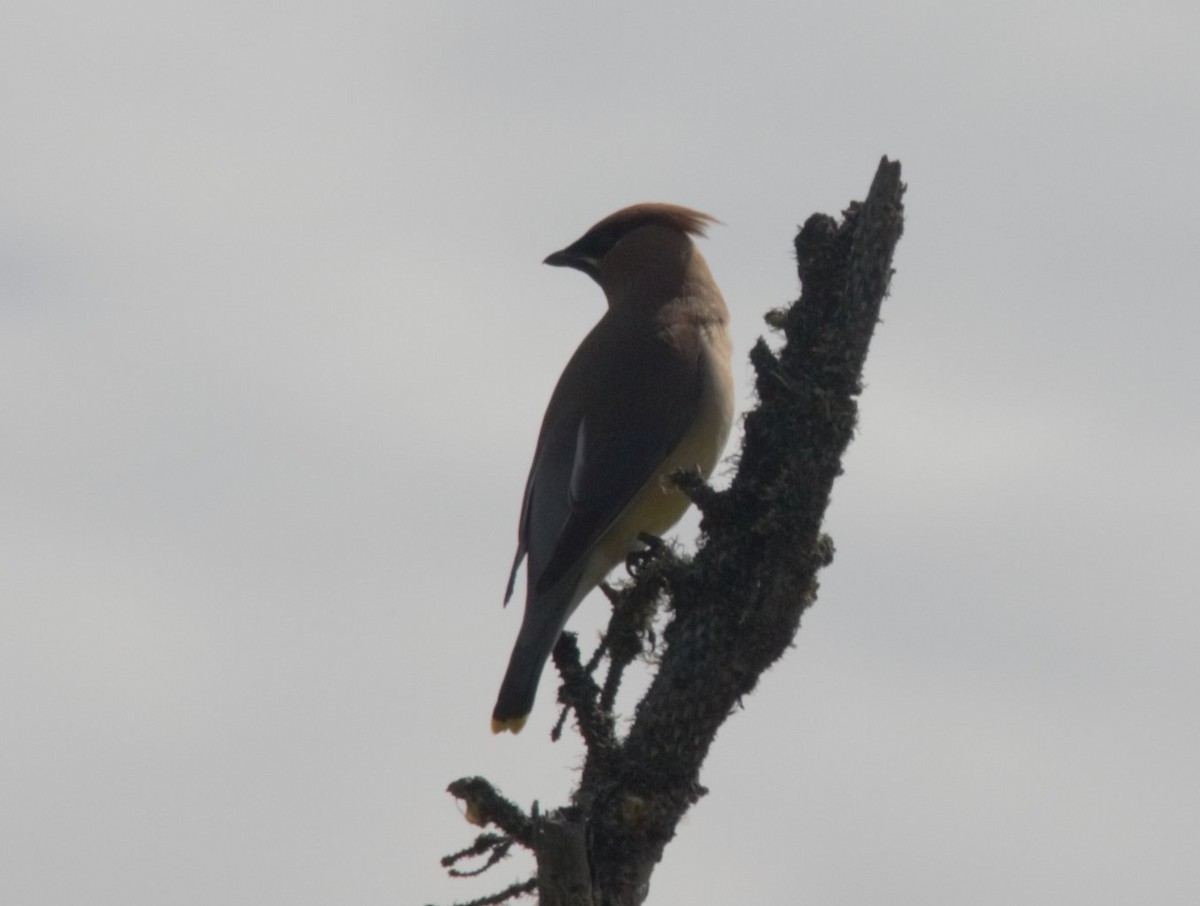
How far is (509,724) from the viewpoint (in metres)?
5.73

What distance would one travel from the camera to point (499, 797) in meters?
4.11

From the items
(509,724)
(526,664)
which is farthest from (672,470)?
(509,724)

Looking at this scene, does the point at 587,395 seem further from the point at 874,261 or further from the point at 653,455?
the point at 874,261

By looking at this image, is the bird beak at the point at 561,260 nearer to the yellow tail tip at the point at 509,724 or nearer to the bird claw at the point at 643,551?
the bird claw at the point at 643,551

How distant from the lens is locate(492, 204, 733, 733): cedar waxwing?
5.85 m

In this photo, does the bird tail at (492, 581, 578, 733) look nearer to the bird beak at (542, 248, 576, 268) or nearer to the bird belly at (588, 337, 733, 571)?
the bird belly at (588, 337, 733, 571)

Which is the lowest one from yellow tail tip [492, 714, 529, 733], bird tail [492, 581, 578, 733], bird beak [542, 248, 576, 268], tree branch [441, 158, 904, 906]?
tree branch [441, 158, 904, 906]

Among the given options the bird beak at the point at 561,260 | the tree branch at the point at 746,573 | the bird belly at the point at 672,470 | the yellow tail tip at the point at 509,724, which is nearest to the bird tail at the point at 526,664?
the yellow tail tip at the point at 509,724

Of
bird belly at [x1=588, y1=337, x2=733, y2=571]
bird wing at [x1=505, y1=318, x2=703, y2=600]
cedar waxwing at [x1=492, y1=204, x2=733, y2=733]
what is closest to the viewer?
cedar waxwing at [x1=492, y1=204, x2=733, y2=733]

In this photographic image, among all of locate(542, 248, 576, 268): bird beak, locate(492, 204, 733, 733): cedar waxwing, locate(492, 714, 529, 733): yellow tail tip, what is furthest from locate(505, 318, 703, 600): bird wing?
locate(542, 248, 576, 268): bird beak

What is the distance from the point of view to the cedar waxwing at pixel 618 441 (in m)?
5.85

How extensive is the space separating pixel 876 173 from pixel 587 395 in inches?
85.1

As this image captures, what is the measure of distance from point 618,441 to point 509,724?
1.05 meters

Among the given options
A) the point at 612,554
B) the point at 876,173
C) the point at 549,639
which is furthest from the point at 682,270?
the point at 876,173
